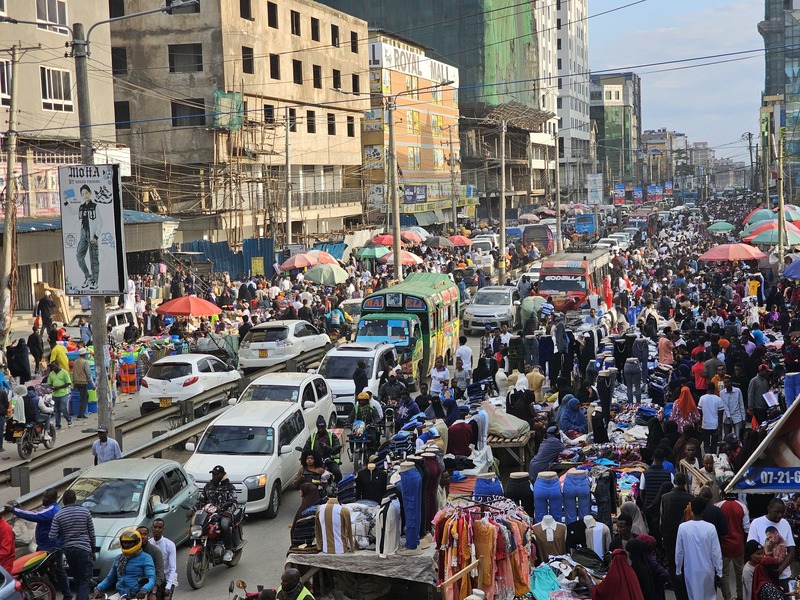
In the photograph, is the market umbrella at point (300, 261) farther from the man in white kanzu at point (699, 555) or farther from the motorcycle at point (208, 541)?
the man in white kanzu at point (699, 555)

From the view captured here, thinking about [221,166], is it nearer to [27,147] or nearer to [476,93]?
[27,147]

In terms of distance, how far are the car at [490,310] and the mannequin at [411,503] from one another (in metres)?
22.1

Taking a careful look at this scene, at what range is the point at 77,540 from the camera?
463 inches

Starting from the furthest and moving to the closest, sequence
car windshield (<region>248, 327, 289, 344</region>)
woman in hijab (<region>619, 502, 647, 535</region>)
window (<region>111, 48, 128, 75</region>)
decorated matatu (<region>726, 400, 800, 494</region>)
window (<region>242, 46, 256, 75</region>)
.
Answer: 1. window (<region>242, 46, 256, 75</region>)
2. window (<region>111, 48, 128, 75</region>)
3. car windshield (<region>248, 327, 289, 344</region>)
4. woman in hijab (<region>619, 502, 647, 535</region>)
5. decorated matatu (<region>726, 400, 800, 494</region>)

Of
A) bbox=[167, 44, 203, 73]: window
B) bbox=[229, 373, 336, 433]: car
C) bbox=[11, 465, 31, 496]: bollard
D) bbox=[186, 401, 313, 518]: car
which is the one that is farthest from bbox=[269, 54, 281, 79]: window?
bbox=[11, 465, 31, 496]: bollard

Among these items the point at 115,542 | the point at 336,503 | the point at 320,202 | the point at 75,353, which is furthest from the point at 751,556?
the point at 320,202

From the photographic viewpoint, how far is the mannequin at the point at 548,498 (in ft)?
40.9

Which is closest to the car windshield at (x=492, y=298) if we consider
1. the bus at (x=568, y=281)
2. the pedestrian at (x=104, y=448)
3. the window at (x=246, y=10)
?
the bus at (x=568, y=281)

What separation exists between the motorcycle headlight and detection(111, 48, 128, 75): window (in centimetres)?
3937

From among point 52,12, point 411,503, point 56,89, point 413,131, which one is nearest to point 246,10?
point 52,12

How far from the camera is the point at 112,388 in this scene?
2356 cm

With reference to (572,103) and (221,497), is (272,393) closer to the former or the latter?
(221,497)

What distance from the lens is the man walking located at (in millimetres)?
11758

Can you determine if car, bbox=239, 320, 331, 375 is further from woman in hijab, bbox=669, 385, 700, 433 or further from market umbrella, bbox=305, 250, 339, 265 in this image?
woman in hijab, bbox=669, 385, 700, 433
